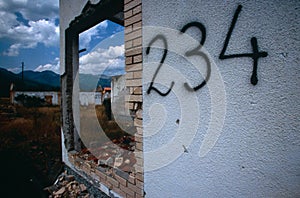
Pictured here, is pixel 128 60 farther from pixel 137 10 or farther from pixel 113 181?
pixel 113 181

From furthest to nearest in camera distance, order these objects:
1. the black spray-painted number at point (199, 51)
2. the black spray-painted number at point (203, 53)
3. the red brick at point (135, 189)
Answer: the red brick at point (135, 189), the black spray-painted number at point (199, 51), the black spray-painted number at point (203, 53)

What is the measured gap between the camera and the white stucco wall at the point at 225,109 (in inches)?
41.4

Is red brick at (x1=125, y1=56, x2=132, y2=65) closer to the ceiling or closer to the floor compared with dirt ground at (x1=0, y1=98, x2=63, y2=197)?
closer to the ceiling

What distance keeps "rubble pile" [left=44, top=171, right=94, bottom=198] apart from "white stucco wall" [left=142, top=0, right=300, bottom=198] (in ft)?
5.91

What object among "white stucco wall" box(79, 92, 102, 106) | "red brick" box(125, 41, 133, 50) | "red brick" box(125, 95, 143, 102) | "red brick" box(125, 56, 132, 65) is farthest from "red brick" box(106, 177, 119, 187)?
"white stucco wall" box(79, 92, 102, 106)

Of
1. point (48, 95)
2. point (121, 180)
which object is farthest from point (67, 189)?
point (48, 95)

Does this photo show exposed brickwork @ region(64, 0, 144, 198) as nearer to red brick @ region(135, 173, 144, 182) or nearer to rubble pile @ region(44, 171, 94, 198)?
red brick @ region(135, 173, 144, 182)

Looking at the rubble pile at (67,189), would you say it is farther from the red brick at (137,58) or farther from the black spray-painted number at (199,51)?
the black spray-painted number at (199,51)

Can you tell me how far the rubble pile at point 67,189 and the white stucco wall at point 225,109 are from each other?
180 centimetres

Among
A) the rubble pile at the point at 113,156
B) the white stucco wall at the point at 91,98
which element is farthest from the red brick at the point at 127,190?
the white stucco wall at the point at 91,98

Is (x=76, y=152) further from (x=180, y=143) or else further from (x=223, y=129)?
(x=223, y=129)

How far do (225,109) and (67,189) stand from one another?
10.6ft

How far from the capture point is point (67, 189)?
319cm

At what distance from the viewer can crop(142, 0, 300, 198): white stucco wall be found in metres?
1.05
